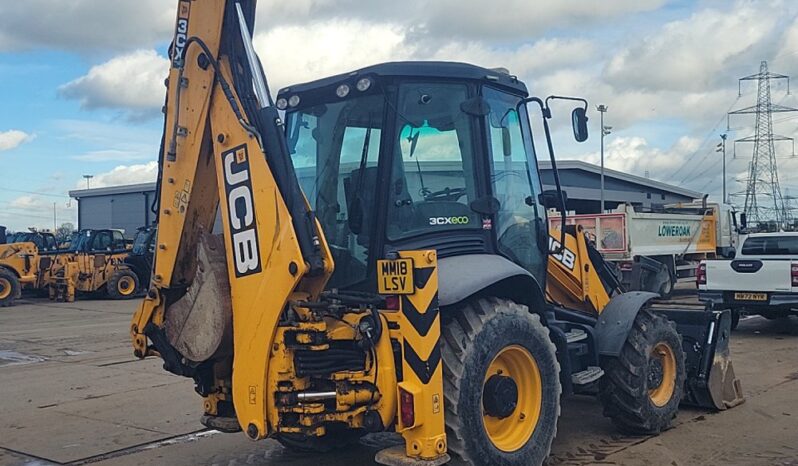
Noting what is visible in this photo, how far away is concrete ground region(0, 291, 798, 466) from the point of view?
6.33 m

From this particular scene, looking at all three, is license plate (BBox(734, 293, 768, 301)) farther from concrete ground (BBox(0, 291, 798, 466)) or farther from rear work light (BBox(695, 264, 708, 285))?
concrete ground (BBox(0, 291, 798, 466))

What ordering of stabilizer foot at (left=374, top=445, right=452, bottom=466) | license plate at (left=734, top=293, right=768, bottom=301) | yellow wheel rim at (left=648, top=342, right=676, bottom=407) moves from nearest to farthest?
stabilizer foot at (left=374, top=445, right=452, bottom=466), yellow wheel rim at (left=648, top=342, right=676, bottom=407), license plate at (left=734, top=293, right=768, bottom=301)

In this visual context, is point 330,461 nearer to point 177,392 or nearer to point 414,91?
point 414,91

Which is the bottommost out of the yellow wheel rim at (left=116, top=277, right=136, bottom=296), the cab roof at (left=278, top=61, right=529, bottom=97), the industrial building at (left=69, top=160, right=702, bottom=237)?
the yellow wheel rim at (left=116, top=277, right=136, bottom=296)

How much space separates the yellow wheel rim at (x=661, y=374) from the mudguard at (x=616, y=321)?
364 millimetres

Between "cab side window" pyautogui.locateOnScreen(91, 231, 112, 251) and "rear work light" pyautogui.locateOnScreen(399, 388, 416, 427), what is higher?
"cab side window" pyautogui.locateOnScreen(91, 231, 112, 251)

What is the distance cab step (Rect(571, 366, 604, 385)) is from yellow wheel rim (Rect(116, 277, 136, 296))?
19891 millimetres

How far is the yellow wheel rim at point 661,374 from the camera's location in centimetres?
686

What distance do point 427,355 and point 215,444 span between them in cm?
293

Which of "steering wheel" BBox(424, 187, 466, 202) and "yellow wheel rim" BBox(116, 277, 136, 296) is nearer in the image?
"steering wheel" BBox(424, 187, 466, 202)

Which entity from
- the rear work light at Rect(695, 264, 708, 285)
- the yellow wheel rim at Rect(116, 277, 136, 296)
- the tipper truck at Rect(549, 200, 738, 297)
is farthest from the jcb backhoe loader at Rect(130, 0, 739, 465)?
the yellow wheel rim at Rect(116, 277, 136, 296)

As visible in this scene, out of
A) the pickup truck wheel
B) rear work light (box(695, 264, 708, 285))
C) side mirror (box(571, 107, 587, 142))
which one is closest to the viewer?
side mirror (box(571, 107, 587, 142))

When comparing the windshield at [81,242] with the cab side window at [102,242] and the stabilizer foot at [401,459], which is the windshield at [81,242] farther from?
the stabilizer foot at [401,459]

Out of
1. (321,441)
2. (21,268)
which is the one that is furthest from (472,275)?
(21,268)
